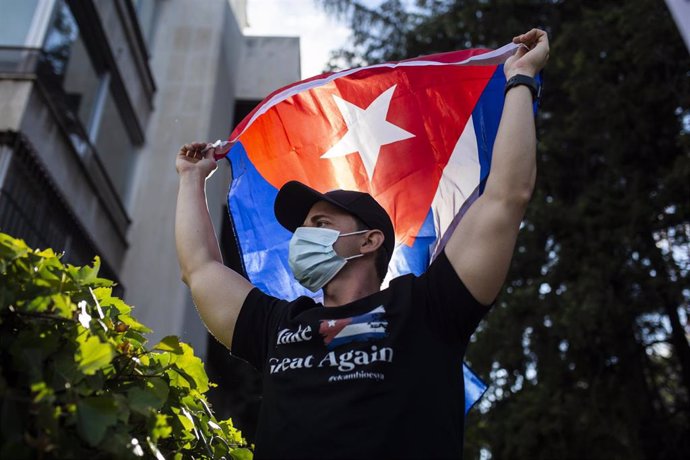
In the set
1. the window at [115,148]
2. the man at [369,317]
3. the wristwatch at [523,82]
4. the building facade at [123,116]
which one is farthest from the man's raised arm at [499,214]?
the window at [115,148]

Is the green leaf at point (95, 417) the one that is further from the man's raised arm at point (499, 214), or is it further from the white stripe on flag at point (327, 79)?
the white stripe on flag at point (327, 79)

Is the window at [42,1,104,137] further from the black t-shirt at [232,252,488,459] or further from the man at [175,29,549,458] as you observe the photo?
the black t-shirt at [232,252,488,459]

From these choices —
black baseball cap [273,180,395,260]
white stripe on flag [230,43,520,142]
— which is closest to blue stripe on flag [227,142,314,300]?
white stripe on flag [230,43,520,142]

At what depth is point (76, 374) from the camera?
1.95m

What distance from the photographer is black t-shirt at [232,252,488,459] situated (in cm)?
228

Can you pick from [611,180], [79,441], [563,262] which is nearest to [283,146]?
[79,441]

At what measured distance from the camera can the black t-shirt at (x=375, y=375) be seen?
228 cm

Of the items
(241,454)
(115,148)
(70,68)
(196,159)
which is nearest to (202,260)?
(196,159)

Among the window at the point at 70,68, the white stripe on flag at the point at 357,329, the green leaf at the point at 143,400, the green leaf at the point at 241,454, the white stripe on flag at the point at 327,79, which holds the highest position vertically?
the window at the point at 70,68

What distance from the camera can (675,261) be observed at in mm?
9109

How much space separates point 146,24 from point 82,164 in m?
4.61

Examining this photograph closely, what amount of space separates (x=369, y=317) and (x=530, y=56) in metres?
1.31

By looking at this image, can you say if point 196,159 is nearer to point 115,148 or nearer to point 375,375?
point 375,375

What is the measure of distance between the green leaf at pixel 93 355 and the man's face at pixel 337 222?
1260 millimetres
